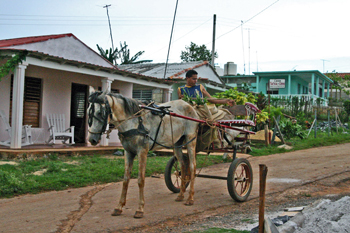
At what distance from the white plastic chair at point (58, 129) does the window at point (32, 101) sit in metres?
0.45

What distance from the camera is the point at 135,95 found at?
20.5 metres

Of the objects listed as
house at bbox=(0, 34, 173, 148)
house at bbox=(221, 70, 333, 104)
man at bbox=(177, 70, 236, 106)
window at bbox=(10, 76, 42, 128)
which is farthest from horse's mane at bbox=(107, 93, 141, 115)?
house at bbox=(221, 70, 333, 104)

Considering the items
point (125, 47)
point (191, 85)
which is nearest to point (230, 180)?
point (191, 85)

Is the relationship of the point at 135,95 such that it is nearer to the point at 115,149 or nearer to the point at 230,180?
the point at 115,149

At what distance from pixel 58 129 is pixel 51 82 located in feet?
5.77

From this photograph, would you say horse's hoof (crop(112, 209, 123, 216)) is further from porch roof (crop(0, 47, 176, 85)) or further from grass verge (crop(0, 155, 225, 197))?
porch roof (crop(0, 47, 176, 85))

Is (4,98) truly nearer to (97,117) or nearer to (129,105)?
(129,105)

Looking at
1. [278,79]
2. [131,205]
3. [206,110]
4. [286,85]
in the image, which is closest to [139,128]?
[131,205]

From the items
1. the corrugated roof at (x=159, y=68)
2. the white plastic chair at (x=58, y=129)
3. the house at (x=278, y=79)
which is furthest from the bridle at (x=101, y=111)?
the house at (x=278, y=79)

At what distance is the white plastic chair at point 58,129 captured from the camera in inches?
486

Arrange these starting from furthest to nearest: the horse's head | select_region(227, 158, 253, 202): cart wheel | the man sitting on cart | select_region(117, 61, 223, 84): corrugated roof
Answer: select_region(117, 61, 223, 84): corrugated roof
the man sitting on cart
select_region(227, 158, 253, 202): cart wheel
the horse's head

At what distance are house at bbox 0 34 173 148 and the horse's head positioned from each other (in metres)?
6.36

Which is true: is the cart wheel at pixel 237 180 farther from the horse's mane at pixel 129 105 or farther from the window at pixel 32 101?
the window at pixel 32 101

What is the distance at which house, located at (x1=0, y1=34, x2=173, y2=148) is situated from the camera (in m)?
10.6
